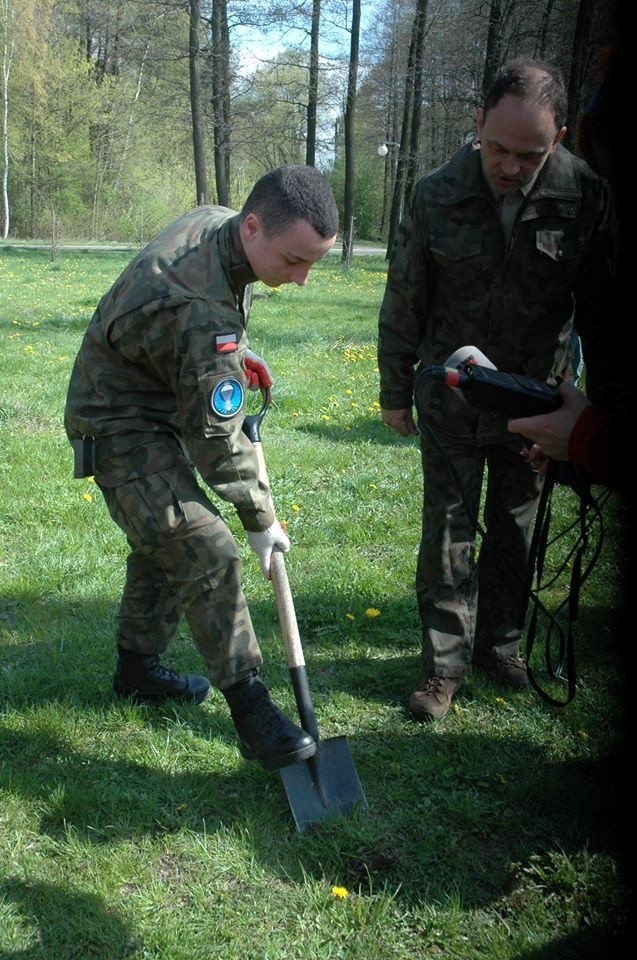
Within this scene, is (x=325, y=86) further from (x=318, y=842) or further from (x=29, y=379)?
(x=318, y=842)

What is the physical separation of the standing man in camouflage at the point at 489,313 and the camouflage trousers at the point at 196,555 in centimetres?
83

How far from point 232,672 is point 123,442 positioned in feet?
2.76

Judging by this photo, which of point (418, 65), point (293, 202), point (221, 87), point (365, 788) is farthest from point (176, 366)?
point (221, 87)

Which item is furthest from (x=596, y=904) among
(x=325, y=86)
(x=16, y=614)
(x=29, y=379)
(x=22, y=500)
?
(x=325, y=86)

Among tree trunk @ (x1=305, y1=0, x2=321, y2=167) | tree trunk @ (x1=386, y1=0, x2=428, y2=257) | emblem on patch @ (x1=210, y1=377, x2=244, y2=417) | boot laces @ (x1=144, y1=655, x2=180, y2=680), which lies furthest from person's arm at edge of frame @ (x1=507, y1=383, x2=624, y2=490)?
tree trunk @ (x1=305, y1=0, x2=321, y2=167)

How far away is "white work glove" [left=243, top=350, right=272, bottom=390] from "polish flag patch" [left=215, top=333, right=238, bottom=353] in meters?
0.45

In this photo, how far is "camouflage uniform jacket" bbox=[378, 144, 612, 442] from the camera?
11.0ft

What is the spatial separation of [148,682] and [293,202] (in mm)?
1900

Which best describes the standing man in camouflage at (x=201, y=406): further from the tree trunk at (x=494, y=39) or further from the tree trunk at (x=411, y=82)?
the tree trunk at (x=411, y=82)

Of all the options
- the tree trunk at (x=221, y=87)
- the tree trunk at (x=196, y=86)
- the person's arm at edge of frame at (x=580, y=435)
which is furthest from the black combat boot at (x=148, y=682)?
the tree trunk at (x=221, y=87)

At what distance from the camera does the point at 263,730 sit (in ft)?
10.1

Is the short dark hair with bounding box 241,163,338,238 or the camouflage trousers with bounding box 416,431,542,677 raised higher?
the short dark hair with bounding box 241,163,338,238

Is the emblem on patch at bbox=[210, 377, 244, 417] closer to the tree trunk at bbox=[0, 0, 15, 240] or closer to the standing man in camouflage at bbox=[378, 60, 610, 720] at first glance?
the standing man in camouflage at bbox=[378, 60, 610, 720]

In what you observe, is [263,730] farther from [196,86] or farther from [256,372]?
[196,86]
